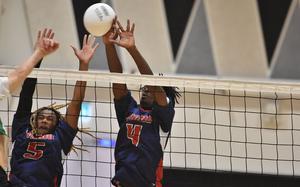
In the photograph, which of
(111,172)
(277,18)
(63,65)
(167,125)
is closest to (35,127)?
(167,125)

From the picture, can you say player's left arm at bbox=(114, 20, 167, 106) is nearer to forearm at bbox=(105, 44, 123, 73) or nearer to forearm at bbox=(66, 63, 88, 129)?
forearm at bbox=(105, 44, 123, 73)

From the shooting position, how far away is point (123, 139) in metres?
4.65

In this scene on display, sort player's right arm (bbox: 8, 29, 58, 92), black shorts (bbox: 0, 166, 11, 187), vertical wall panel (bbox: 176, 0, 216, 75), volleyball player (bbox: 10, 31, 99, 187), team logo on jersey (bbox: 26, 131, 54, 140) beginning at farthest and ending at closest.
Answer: vertical wall panel (bbox: 176, 0, 216, 75), team logo on jersey (bbox: 26, 131, 54, 140), volleyball player (bbox: 10, 31, 99, 187), black shorts (bbox: 0, 166, 11, 187), player's right arm (bbox: 8, 29, 58, 92)

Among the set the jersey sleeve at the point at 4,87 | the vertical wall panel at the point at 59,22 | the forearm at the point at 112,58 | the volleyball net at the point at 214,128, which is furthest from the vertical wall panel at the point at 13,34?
the jersey sleeve at the point at 4,87

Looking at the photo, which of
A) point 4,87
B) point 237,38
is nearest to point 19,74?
point 4,87

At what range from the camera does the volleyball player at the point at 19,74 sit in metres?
3.50

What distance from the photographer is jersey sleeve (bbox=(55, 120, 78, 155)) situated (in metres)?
4.71

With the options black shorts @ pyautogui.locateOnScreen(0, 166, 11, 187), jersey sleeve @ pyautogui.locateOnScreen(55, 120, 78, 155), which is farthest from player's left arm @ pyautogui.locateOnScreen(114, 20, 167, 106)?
black shorts @ pyautogui.locateOnScreen(0, 166, 11, 187)

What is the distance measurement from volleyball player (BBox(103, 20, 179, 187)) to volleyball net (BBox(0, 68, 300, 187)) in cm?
193

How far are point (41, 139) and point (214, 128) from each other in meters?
2.87

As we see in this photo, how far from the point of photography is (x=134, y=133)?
462 cm

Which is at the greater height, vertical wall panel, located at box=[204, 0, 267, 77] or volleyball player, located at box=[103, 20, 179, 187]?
vertical wall panel, located at box=[204, 0, 267, 77]

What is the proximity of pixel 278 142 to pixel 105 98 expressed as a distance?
79.0 inches

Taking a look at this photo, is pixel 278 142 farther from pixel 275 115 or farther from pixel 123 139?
pixel 123 139
